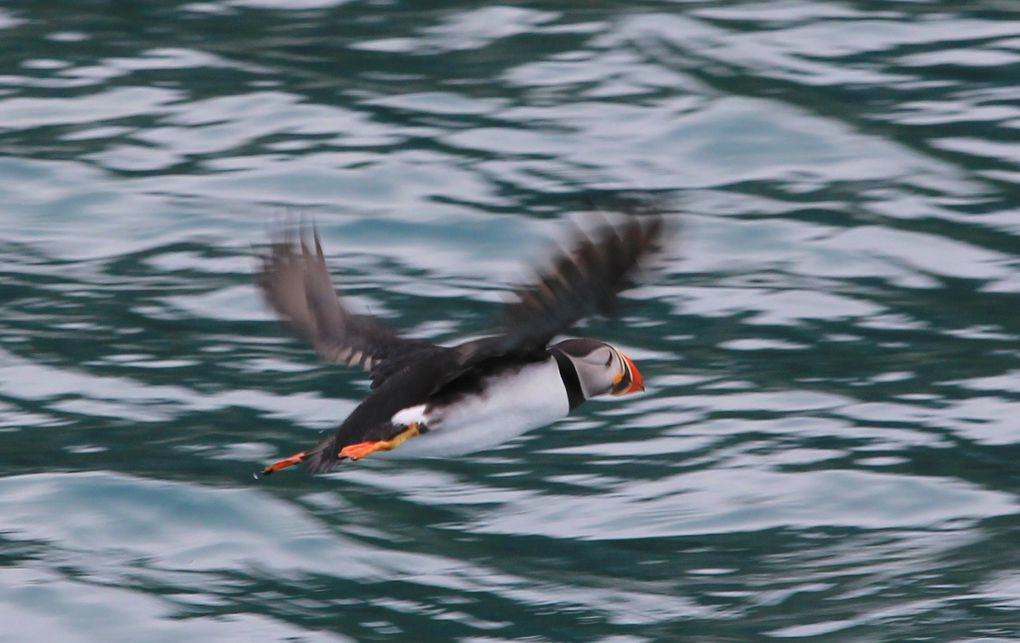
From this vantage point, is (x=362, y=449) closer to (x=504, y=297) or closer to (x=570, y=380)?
(x=570, y=380)

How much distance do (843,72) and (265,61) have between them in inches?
136

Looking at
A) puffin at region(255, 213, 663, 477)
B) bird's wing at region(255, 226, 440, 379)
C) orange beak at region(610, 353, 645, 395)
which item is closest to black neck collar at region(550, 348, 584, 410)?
puffin at region(255, 213, 663, 477)

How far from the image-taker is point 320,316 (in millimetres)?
7105

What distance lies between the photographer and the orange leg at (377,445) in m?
6.16

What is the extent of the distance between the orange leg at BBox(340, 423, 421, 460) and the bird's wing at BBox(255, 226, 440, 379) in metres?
0.55

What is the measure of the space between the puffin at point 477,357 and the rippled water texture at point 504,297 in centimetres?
21

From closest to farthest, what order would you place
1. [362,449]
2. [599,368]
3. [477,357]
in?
[362,449], [477,357], [599,368]

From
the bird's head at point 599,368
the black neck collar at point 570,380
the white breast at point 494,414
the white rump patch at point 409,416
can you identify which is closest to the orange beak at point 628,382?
the bird's head at point 599,368

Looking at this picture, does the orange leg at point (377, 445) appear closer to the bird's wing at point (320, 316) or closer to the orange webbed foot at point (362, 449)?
the orange webbed foot at point (362, 449)

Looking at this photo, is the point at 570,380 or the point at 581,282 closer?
the point at 581,282

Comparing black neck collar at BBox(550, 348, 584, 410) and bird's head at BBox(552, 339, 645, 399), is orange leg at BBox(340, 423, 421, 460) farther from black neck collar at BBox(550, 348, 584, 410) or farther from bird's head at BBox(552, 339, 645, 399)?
bird's head at BBox(552, 339, 645, 399)

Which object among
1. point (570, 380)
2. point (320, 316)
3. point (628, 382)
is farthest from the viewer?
point (320, 316)

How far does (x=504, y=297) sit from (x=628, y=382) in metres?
2.55

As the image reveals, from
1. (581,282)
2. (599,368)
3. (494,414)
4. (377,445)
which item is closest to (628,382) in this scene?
(599,368)
